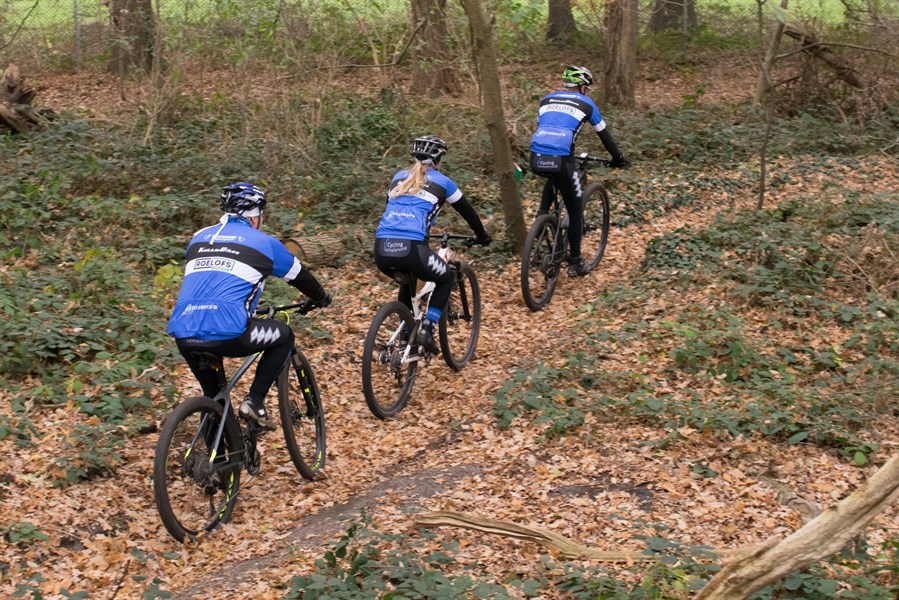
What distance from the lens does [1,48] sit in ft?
48.3

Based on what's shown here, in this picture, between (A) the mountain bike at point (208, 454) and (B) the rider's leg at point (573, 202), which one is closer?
(A) the mountain bike at point (208, 454)

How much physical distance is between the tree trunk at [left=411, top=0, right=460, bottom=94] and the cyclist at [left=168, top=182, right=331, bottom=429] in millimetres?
8322

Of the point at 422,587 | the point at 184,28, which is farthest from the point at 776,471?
the point at 184,28

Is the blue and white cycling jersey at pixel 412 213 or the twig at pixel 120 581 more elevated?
the blue and white cycling jersey at pixel 412 213

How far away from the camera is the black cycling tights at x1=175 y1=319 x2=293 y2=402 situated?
19.3ft

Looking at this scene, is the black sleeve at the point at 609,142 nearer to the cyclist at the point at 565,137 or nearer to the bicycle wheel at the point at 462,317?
the cyclist at the point at 565,137

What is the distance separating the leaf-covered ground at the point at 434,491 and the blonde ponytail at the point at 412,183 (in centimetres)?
188

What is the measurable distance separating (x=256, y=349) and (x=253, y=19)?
8.79 m

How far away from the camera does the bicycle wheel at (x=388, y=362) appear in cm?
745

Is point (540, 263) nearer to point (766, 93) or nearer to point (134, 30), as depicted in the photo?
point (766, 93)

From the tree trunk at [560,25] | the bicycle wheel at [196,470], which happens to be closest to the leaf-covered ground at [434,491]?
the bicycle wheel at [196,470]

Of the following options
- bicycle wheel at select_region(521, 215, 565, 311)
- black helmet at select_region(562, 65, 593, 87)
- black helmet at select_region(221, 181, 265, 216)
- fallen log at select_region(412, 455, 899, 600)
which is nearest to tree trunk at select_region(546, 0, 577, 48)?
black helmet at select_region(562, 65, 593, 87)

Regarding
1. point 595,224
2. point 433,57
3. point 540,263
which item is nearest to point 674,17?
point 433,57

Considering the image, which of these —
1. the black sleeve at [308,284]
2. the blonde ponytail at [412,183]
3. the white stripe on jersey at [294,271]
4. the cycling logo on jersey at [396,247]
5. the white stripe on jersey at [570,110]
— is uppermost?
the white stripe on jersey at [570,110]
